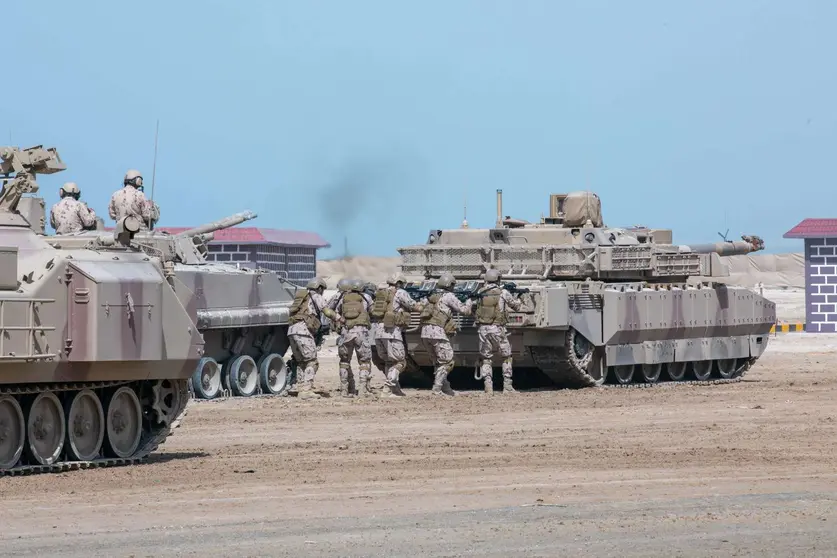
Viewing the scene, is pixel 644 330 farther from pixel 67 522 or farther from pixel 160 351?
pixel 67 522

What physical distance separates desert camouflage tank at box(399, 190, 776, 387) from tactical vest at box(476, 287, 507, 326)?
35cm

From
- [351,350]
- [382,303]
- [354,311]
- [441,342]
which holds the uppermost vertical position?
[382,303]

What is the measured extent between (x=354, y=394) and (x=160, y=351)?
30.4ft

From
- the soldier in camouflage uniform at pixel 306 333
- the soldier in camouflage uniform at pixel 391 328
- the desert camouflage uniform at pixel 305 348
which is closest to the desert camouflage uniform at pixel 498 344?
the soldier in camouflage uniform at pixel 391 328

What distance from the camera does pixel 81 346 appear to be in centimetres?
1669

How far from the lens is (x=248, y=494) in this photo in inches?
572

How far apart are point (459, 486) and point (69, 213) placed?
31.8 ft

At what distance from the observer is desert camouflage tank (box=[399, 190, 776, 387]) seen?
28.2m

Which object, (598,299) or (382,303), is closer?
(382,303)

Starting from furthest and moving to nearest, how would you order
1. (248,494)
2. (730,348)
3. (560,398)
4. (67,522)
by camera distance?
(730,348) → (560,398) → (248,494) → (67,522)

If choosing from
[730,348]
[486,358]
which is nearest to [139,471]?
[486,358]

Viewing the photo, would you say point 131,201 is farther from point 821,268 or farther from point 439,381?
A: point 821,268

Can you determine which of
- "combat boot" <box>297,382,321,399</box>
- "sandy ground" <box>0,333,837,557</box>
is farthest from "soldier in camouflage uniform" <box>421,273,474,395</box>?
"sandy ground" <box>0,333,837,557</box>

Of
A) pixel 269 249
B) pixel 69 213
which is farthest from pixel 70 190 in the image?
pixel 269 249
